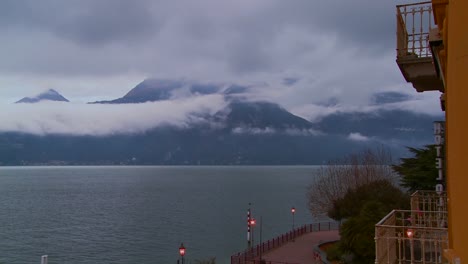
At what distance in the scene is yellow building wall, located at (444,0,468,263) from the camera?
15.0ft

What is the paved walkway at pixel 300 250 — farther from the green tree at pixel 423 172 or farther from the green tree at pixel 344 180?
the green tree at pixel 423 172

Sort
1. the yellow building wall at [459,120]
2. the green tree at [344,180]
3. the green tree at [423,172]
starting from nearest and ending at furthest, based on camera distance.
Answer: the yellow building wall at [459,120] → the green tree at [423,172] → the green tree at [344,180]

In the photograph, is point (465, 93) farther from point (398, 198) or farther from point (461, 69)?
point (398, 198)

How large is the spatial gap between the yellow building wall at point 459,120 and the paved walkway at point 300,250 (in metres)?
30.3

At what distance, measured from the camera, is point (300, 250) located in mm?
38875

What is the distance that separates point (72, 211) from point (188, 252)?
151 feet

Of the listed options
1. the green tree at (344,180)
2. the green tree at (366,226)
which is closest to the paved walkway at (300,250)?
the green tree at (344,180)

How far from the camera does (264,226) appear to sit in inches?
2835

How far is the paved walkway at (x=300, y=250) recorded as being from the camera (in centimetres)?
3500

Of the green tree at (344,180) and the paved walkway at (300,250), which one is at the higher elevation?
the green tree at (344,180)

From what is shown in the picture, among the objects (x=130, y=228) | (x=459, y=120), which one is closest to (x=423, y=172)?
(x=459, y=120)

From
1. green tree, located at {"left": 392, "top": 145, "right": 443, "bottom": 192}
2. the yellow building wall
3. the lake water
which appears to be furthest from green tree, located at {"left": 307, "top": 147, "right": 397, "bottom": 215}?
the yellow building wall

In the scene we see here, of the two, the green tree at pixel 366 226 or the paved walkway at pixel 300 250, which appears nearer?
the green tree at pixel 366 226

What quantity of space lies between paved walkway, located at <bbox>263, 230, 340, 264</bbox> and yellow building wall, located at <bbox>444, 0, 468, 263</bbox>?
30.3m
